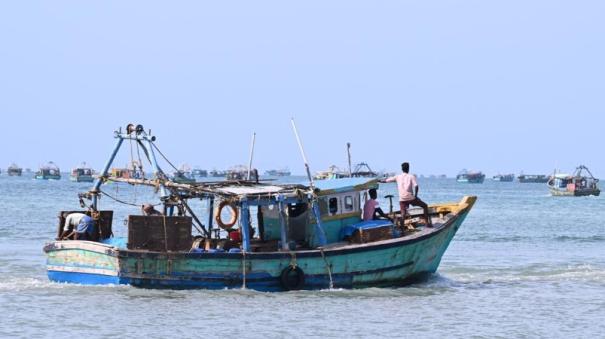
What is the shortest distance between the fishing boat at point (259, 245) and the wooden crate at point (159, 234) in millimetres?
19

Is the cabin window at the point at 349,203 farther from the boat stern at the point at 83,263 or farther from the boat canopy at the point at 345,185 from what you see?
the boat stern at the point at 83,263

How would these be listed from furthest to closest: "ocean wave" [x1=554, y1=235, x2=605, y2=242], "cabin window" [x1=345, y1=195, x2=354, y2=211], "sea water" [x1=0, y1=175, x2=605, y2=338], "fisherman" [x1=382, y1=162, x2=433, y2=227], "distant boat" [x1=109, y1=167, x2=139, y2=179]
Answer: "ocean wave" [x1=554, y1=235, x2=605, y2=242] → "cabin window" [x1=345, y1=195, x2=354, y2=211] → "fisherman" [x1=382, y1=162, x2=433, y2=227] → "distant boat" [x1=109, y1=167, x2=139, y2=179] → "sea water" [x1=0, y1=175, x2=605, y2=338]

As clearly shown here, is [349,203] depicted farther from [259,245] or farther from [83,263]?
[83,263]

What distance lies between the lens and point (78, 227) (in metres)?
25.0

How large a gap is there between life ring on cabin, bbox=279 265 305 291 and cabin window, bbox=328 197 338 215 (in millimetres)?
1866

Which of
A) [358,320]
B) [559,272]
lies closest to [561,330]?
[358,320]

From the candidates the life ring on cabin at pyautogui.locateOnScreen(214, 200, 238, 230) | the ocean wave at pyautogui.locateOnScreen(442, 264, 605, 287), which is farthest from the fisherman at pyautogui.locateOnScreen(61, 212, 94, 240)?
the ocean wave at pyautogui.locateOnScreen(442, 264, 605, 287)

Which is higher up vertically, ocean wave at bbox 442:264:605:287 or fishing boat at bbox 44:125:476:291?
fishing boat at bbox 44:125:476:291

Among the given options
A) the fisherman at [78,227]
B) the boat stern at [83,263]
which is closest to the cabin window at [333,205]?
the boat stern at [83,263]

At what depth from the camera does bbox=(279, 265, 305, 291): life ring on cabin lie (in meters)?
23.9

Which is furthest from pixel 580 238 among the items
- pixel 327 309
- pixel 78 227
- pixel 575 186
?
pixel 575 186

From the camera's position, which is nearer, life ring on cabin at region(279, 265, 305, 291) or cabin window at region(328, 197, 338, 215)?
life ring on cabin at region(279, 265, 305, 291)

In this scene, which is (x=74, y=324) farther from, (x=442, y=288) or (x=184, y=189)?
(x=442, y=288)

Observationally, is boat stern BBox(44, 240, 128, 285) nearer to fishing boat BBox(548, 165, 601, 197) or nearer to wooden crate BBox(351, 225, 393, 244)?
wooden crate BBox(351, 225, 393, 244)
